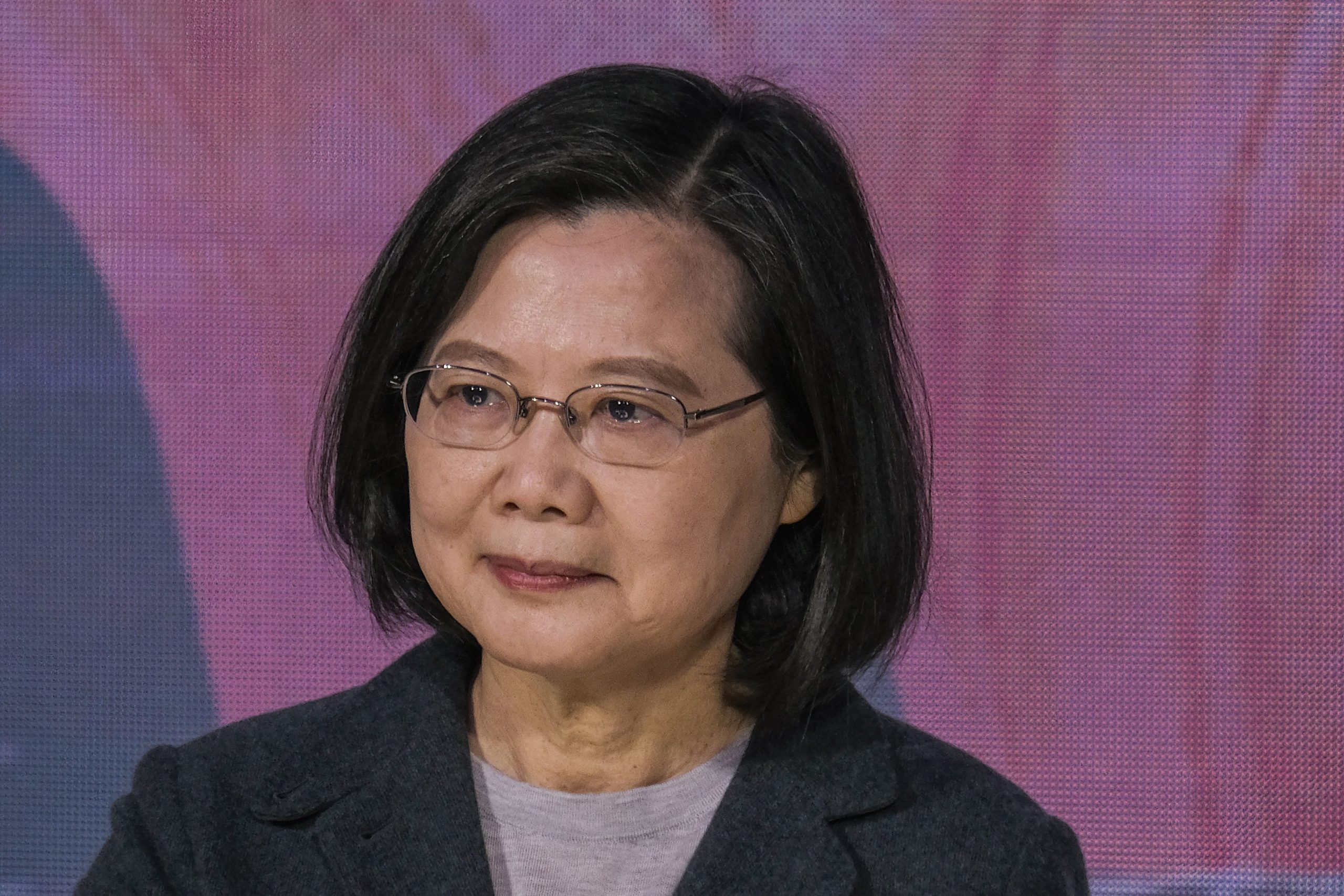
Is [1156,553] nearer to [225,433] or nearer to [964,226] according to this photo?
[964,226]

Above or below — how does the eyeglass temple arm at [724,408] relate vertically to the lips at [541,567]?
above

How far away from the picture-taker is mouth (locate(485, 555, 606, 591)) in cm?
141

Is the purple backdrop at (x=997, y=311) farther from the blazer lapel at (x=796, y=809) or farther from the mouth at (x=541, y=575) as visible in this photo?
the mouth at (x=541, y=575)

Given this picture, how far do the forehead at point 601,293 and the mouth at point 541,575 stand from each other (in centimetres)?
17

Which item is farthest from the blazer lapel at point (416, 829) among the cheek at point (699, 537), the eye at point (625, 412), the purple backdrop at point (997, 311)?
the purple backdrop at point (997, 311)

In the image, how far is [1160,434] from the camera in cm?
240

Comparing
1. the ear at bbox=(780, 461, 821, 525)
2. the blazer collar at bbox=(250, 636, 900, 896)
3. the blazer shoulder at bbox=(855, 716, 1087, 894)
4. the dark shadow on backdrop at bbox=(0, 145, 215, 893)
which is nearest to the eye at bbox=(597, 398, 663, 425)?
the ear at bbox=(780, 461, 821, 525)

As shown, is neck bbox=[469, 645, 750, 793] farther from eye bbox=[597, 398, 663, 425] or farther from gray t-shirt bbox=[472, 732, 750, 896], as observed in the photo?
eye bbox=[597, 398, 663, 425]

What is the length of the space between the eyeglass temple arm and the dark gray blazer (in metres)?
0.35

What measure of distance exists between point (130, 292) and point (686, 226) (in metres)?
1.26

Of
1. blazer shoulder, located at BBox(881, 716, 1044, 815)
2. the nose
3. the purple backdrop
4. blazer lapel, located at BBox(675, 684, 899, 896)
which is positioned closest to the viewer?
the nose

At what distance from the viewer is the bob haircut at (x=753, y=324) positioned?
4.83 ft

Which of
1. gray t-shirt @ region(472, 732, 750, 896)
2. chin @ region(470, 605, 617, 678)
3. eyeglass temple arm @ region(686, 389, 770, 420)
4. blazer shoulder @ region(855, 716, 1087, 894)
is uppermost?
eyeglass temple arm @ region(686, 389, 770, 420)

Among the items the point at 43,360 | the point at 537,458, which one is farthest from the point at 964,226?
the point at 43,360
